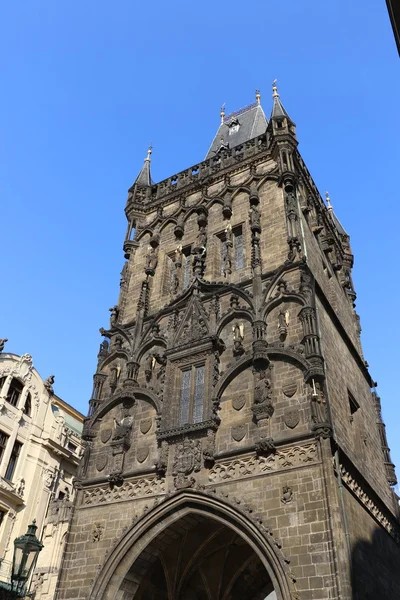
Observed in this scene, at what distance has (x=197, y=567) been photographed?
16062 mm

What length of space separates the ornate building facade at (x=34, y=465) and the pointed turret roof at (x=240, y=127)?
1505 cm

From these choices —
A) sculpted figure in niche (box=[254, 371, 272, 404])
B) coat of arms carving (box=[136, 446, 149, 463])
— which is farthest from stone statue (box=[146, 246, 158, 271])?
sculpted figure in niche (box=[254, 371, 272, 404])

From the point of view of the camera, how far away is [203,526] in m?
15.2

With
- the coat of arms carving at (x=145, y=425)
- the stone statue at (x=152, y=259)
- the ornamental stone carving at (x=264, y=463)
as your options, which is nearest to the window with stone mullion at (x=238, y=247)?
the stone statue at (x=152, y=259)

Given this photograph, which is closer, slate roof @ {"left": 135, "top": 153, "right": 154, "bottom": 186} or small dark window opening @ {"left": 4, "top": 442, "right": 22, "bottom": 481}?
small dark window opening @ {"left": 4, "top": 442, "right": 22, "bottom": 481}

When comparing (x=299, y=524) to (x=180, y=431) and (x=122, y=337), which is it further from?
(x=122, y=337)

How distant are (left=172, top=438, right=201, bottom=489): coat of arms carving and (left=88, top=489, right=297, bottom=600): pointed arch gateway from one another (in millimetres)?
293

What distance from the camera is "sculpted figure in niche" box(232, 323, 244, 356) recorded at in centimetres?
1539

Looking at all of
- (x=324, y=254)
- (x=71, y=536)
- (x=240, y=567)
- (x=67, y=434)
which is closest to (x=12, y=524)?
(x=67, y=434)

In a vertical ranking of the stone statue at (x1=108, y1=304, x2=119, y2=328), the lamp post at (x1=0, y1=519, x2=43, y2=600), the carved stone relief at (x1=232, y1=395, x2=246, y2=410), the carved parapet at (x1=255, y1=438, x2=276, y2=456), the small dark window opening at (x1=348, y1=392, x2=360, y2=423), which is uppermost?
the stone statue at (x1=108, y1=304, x2=119, y2=328)

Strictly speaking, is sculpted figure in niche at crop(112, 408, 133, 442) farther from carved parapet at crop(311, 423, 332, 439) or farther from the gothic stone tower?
carved parapet at crop(311, 423, 332, 439)

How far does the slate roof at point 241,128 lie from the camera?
27.1 metres

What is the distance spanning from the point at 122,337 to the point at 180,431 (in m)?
5.53

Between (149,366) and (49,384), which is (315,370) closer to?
(149,366)
